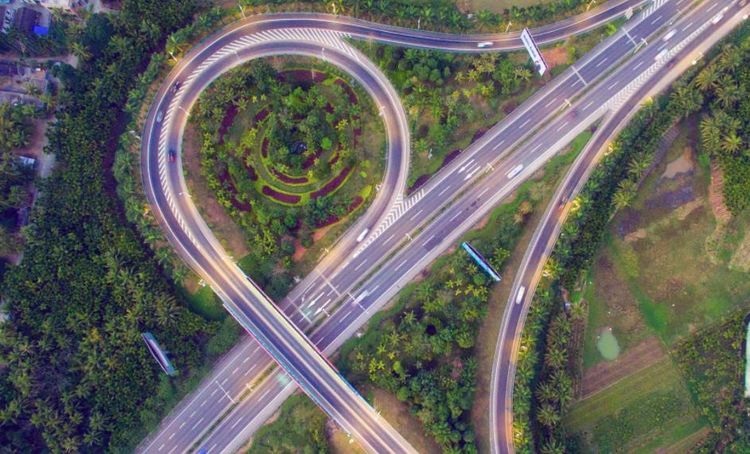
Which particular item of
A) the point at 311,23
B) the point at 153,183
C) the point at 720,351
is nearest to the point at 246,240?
the point at 153,183

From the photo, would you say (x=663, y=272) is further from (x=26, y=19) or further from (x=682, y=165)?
(x=26, y=19)

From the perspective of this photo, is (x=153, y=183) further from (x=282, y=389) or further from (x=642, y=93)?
(x=642, y=93)

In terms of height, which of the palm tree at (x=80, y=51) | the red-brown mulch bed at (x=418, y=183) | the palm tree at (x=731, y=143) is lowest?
the palm tree at (x=731, y=143)

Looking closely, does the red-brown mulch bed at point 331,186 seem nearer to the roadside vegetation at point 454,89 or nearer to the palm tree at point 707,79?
the roadside vegetation at point 454,89

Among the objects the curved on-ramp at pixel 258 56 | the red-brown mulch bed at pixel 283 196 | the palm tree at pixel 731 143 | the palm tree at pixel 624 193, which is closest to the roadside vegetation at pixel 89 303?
the curved on-ramp at pixel 258 56

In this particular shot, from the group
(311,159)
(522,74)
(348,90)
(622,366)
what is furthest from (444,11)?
(622,366)

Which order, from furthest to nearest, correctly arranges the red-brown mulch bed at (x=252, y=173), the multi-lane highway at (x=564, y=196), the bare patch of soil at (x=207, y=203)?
1. the red-brown mulch bed at (x=252, y=173)
2. the bare patch of soil at (x=207, y=203)
3. the multi-lane highway at (x=564, y=196)
